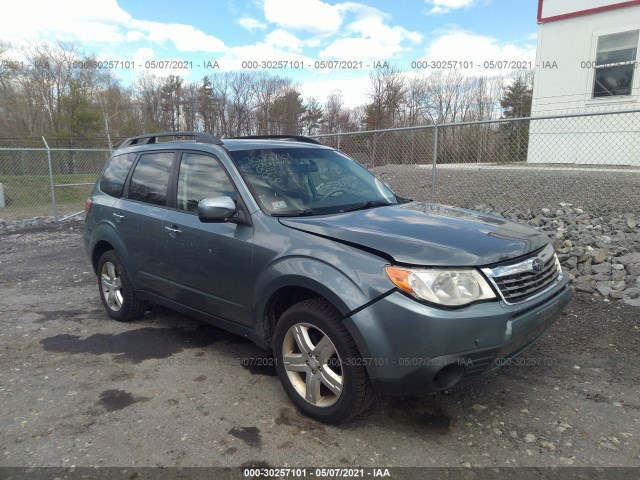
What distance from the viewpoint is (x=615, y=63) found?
12461 millimetres

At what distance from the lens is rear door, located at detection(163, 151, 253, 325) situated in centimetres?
332

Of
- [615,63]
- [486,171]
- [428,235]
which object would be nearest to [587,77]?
[615,63]

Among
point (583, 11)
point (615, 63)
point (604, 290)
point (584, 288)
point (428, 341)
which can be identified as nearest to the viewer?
point (428, 341)

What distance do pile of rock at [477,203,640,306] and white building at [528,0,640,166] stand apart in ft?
12.4

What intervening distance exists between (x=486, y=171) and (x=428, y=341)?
6517 mm

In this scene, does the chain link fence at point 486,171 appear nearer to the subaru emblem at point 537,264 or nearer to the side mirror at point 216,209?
the subaru emblem at point 537,264

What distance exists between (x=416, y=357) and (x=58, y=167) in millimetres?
23919

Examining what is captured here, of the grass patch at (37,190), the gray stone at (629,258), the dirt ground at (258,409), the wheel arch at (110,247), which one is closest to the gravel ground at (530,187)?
the gray stone at (629,258)

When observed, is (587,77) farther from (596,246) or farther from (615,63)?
(596,246)

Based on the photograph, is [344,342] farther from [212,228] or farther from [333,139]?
[333,139]

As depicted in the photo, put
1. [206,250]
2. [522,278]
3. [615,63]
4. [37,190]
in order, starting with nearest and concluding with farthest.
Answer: [522,278] < [206,250] < [615,63] < [37,190]

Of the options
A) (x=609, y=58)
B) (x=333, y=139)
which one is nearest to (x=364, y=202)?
(x=333, y=139)

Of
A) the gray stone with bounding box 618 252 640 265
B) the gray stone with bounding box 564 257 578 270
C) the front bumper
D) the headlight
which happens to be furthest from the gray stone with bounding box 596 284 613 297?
the headlight

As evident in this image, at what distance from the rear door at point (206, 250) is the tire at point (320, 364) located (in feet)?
1.50
